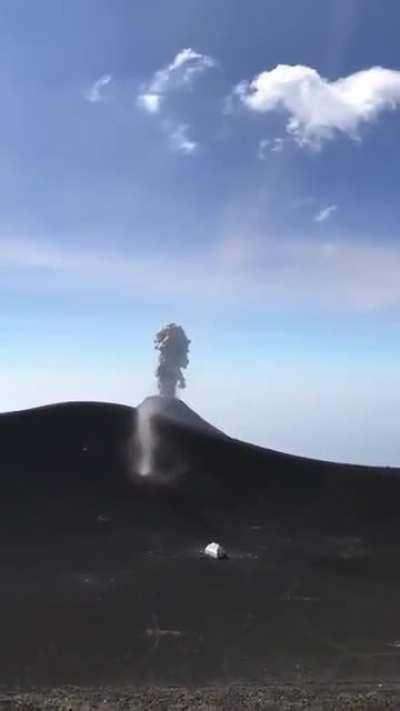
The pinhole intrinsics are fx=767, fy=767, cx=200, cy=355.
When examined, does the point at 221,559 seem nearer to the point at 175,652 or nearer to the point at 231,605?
the point at 231,605

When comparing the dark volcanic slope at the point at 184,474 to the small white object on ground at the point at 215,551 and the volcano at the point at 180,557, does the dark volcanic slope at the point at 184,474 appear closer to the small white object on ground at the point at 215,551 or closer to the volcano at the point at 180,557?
the volcano at the point at 180,557

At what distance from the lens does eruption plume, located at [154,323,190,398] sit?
83062 millimetres

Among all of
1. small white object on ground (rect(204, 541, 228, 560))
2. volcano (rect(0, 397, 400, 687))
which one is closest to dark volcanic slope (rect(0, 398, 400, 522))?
volcano (rect(0, 397, 400, 687))

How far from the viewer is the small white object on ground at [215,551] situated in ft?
142

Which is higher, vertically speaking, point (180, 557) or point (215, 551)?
point (215, 551)

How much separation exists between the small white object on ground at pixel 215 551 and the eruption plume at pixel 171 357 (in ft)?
129

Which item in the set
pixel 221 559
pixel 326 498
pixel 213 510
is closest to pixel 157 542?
pixel 221 559

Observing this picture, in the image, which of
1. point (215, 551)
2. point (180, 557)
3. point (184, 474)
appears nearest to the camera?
point (180, 557)

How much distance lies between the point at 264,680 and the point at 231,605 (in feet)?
28.6

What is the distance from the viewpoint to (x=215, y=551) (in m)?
43.5

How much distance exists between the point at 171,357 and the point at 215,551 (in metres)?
41.8

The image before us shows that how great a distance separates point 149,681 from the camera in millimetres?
27703

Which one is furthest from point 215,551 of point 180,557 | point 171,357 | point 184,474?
point 171,357

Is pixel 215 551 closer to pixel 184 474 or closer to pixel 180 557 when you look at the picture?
pixel 180 557
